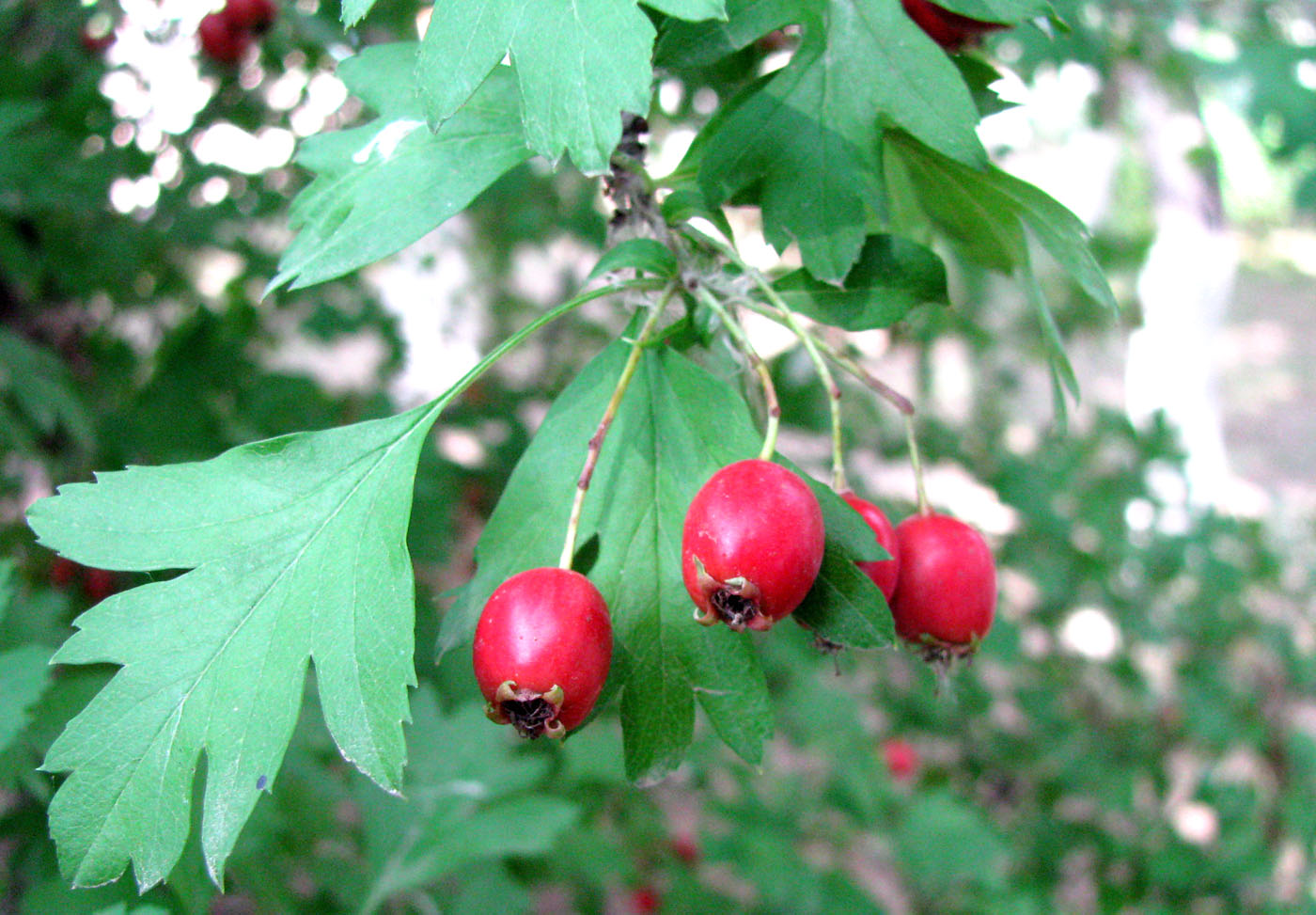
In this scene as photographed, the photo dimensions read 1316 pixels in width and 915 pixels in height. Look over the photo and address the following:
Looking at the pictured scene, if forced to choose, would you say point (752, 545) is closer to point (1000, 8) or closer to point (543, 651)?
point (543, 651)

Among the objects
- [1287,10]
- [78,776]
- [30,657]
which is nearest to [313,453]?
[78,776]

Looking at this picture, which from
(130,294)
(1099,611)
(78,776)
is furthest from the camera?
(1099,611)

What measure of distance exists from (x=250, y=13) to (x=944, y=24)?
157 cm

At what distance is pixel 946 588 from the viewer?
91 cm

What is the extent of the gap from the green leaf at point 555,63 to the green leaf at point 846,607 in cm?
40


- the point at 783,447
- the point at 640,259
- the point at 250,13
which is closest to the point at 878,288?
the point at 640,259

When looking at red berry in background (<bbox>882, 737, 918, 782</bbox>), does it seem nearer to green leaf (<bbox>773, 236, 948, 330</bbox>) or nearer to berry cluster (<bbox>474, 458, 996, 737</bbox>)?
green leaf (<bbox>773, 236, 948, 330</bbox>)

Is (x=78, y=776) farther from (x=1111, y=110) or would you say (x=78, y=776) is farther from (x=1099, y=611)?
(x=1099, y=611)

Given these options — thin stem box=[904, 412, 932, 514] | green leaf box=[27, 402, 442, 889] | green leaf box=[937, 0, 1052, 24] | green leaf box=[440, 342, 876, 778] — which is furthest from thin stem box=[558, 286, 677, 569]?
green leaf box=[937, 0, 1052, 24]

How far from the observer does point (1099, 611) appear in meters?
3.16

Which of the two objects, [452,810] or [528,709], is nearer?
[528,709]

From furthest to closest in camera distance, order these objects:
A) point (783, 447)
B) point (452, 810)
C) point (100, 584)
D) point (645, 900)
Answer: point (783, 447) < point (645, 900) < point (100, 584) < point (452, 810)

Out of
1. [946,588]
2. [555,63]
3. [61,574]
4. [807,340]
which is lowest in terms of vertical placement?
[61,574]

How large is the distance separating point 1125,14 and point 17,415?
9.10 feet
